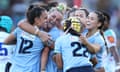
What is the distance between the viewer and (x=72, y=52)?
9.14 metres

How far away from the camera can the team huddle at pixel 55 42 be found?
9.16m

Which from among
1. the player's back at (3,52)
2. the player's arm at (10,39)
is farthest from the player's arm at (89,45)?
the player's back at (3,52)

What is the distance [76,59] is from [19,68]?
3.24 feet

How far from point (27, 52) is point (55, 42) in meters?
0.46

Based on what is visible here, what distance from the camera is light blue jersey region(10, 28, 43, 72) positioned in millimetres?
9555

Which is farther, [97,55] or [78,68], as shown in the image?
[97,55]

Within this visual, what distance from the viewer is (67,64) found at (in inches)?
361

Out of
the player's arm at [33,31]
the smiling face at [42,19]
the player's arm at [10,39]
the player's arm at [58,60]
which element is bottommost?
the player's arm at [58,60]

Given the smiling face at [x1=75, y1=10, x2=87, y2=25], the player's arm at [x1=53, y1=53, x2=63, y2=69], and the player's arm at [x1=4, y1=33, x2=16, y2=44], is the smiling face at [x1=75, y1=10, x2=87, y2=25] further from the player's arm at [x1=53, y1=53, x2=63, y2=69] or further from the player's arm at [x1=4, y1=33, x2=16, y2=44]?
the player's arm at [x1=4, y1=33, x2=16, y2=44]

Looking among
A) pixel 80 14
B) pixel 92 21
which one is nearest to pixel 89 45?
pixel 80 14

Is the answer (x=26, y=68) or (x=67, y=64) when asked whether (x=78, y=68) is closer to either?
(x=67, y=64)

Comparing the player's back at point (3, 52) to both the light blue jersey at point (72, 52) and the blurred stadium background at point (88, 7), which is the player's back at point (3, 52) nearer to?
the light blue jersey at point (72, 52)

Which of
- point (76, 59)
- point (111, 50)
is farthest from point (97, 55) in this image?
point (111, 50)

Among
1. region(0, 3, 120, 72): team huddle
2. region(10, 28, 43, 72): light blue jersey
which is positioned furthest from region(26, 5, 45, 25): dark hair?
region(10, 28, 43, 72): light blue jersey
